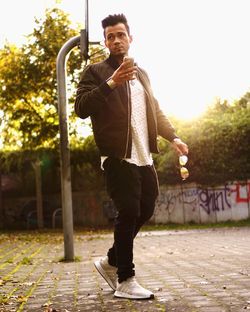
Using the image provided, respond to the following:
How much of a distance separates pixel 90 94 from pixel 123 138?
1.32ft

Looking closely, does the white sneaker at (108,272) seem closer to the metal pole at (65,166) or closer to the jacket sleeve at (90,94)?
the jacket sleeve at (90,94)

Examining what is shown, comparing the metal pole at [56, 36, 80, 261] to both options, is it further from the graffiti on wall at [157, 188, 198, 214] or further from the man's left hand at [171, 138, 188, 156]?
the graffiti on wall at [157, 188, 198, 214]

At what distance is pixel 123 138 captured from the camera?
13.9 feet

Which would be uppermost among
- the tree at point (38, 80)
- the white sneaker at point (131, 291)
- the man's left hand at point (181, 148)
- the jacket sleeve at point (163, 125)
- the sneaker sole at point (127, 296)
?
the tree at point (38, 80)

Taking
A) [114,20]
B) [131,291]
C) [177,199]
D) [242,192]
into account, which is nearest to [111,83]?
[114,20]

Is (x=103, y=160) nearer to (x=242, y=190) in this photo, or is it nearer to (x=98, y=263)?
(x=98, y=263)

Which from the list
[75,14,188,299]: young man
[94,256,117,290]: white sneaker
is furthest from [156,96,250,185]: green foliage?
[75,14,188,299]: young man

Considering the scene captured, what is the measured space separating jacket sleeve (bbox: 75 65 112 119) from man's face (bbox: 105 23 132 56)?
261mm

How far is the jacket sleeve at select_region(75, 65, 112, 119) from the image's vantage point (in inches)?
161

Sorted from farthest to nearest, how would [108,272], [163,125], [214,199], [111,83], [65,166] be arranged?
[214,199]
[65,166]
[163,125]
[108,272]
[111,83]

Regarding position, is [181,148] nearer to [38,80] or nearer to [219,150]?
[219,150]

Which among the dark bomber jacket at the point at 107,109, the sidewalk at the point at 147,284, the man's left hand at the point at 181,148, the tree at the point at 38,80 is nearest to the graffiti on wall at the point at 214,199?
the tree at the point at 38,80

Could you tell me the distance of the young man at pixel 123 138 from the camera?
4.16 meters

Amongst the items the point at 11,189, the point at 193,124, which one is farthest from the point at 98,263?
the point at 11,189
